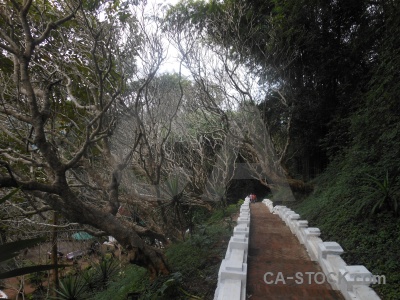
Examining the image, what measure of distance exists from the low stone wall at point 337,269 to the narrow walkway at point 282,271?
123 mm

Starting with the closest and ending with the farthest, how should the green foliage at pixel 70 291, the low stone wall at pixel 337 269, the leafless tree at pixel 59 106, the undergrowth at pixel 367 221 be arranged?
1. the low stone wall at pixel 337 269
2. the undergrowth at pixel 367 221
3. the leafless tree at pixel 59 106
4. the green foliage at pixel 70 291

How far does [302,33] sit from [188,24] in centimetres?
413

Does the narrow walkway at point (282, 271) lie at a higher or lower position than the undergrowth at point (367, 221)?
lower

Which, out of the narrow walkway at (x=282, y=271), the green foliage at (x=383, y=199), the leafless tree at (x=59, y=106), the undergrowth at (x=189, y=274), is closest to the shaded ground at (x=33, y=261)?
the leafless tree at (x=59, y=106)

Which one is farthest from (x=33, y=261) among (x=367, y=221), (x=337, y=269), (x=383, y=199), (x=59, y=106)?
(x=383, y=199)

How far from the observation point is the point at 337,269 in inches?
168

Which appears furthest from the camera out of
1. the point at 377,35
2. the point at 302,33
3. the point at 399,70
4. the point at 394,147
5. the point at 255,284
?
the point at 302,33

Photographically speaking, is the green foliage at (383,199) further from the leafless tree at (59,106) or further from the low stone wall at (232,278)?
the leafless tree at (59,106)

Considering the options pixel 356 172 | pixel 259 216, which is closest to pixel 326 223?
pixel 356 172

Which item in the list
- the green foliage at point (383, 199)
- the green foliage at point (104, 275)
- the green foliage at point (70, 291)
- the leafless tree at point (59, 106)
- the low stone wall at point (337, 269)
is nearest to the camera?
the low stone wall at point (337, 269)

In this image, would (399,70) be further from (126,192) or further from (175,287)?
(126,192)

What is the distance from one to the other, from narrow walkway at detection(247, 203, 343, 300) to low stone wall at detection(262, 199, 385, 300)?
0.40ft

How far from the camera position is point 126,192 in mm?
9539

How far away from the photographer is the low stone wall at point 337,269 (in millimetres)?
3516
